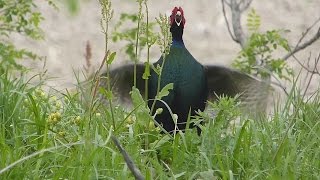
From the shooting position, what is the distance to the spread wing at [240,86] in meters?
4.18

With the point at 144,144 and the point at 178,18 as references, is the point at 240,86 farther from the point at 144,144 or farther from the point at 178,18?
the point at 144,144

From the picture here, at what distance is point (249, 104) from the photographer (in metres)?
4.20

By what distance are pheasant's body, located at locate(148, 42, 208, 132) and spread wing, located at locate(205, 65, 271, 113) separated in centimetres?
23

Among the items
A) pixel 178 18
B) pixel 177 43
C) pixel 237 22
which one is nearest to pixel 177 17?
pixel 178 18

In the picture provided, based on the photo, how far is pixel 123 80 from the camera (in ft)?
13.8

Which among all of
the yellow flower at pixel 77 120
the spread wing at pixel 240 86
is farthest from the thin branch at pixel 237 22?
the yellow flower at pixel 77 120

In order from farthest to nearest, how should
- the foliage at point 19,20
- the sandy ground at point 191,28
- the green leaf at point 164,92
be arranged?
the sandy ground at point 191,28
the foliage at point 19,20
the green leaf at point 164,92

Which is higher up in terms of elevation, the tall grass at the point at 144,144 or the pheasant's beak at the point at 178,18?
the pheasant's beak at the point at 178,18

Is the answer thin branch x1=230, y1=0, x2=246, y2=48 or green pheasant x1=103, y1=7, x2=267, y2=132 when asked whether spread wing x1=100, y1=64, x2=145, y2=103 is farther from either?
thin branch x1=230, y1=0, x2=246, y2=48

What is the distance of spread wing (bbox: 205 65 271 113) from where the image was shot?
4.18 metres

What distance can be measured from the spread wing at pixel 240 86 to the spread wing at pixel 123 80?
315mm

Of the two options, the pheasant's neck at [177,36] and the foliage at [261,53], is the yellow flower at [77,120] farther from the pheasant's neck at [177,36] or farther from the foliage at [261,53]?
the foliage at [261,53]

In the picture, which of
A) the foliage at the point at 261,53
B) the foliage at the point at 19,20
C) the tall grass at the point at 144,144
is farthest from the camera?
the foliage at the point at 261,53

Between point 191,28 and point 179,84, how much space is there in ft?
17.6
